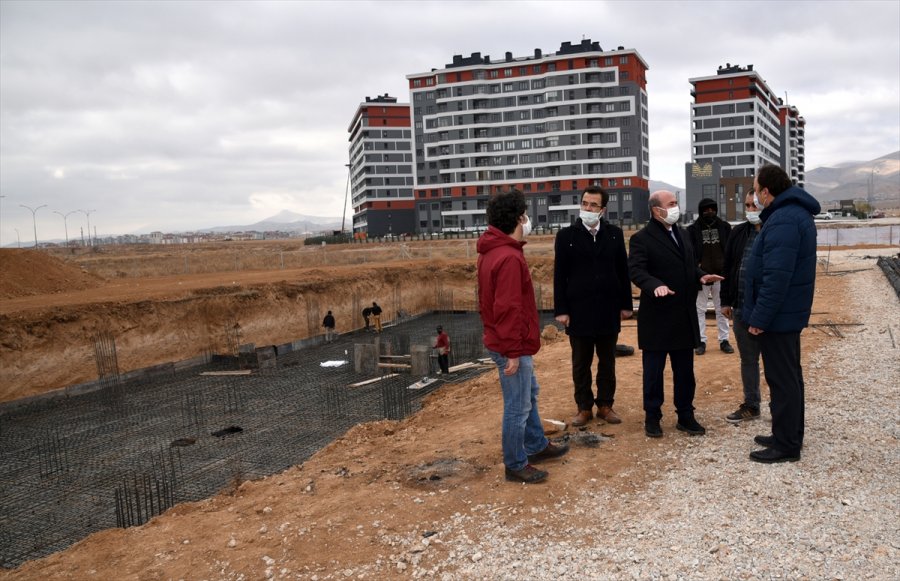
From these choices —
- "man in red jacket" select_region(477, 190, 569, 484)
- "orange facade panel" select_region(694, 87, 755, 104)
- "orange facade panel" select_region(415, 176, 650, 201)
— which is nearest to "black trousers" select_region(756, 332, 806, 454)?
"man in red jacket" select_region(477, 190, 569, 484)

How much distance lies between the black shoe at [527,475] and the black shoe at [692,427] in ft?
4.58

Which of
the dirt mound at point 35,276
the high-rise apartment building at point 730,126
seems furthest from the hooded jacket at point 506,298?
the high-rise apartment building at point 730,126

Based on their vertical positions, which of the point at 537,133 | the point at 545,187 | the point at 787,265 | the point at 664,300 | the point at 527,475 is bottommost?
the point at 527,475

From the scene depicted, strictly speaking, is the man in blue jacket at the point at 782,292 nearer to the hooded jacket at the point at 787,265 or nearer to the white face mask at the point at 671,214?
the hooded jacket at the point at 787,265

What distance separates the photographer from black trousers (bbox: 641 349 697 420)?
4.50 metres

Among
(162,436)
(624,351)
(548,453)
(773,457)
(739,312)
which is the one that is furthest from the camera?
(162,436)

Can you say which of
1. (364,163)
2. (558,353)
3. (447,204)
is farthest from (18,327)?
(364,163)

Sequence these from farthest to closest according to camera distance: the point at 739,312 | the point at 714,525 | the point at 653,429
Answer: the point at 739,312, the point at 653,429, the point at 714,525

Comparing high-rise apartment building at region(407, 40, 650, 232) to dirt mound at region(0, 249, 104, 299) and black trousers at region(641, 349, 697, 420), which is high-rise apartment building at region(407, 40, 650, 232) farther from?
black trousers at region(641, 349, 697, 420)

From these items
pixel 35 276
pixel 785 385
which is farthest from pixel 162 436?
pixel 35 276

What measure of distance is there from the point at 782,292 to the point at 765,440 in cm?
117

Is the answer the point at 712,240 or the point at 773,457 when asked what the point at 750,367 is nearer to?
the point at 773,457

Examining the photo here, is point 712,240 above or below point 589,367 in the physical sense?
above

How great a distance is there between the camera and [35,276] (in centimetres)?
2023
